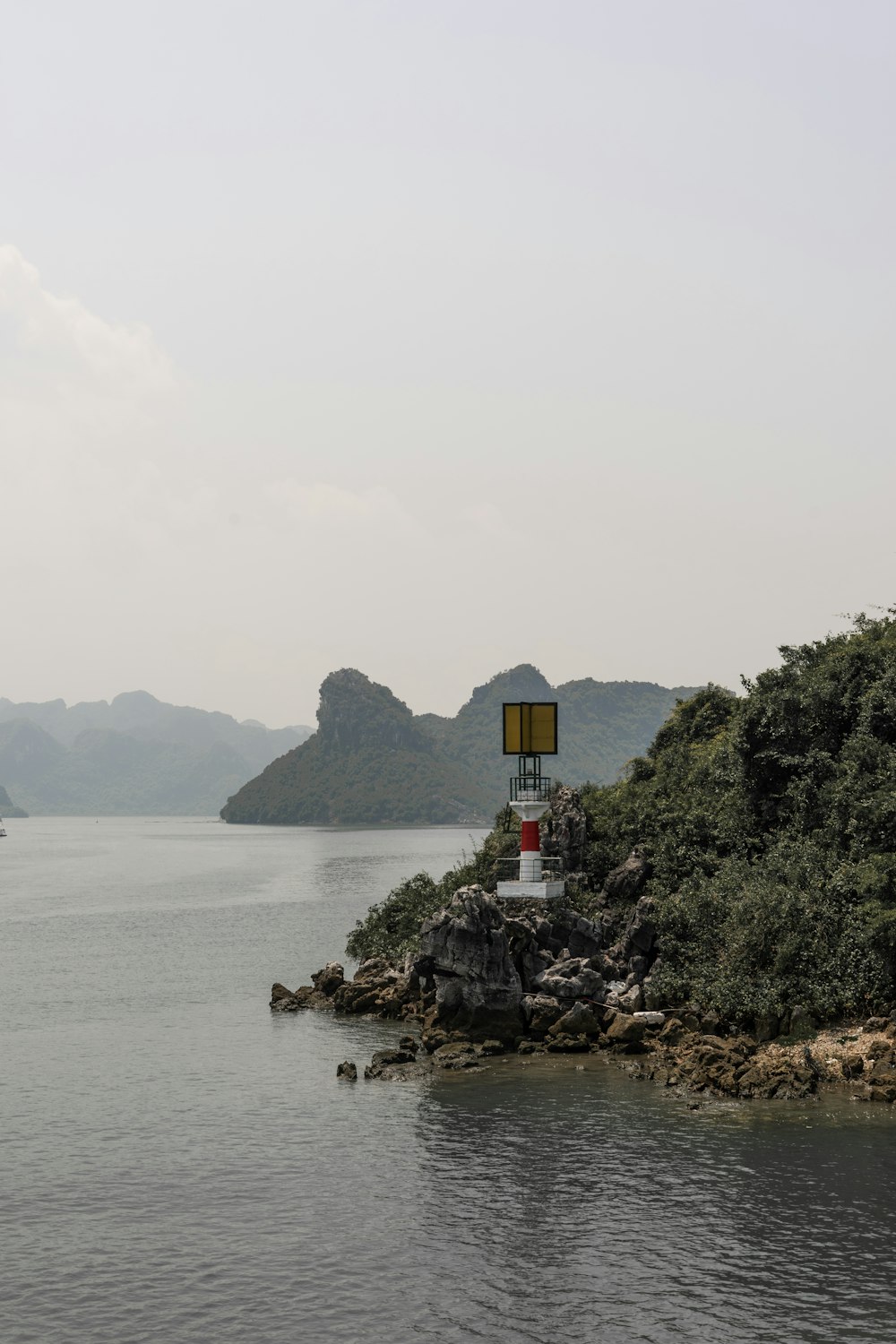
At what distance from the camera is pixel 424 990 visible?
4981 centimetres

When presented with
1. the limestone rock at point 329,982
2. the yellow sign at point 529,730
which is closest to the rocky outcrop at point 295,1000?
the limestone rock at point 329,982

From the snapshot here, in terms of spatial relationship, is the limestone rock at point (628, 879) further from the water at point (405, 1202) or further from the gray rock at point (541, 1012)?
the water at point (405, 1202)

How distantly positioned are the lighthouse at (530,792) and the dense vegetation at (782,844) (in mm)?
4859

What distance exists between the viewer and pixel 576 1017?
4288 cm

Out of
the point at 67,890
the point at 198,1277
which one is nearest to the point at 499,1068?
the point at 198,1277

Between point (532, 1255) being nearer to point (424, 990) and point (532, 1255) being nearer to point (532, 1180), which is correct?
point (532, 1180)

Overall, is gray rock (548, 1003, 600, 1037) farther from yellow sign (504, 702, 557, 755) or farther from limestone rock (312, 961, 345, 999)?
limestone rock (312, 961, 345, 999)

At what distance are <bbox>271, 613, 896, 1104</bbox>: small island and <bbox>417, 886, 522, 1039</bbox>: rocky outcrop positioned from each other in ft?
0.24

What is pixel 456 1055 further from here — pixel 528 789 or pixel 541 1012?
pixel 528 789

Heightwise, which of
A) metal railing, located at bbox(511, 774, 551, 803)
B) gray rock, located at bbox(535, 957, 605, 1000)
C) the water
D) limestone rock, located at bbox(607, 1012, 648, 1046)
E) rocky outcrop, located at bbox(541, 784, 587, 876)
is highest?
metal railing, located at bbox(511, 774, 551, 803)

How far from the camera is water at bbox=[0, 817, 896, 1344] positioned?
72.9 ft

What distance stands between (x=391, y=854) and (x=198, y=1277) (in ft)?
483

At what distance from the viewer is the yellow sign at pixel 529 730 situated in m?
49.6

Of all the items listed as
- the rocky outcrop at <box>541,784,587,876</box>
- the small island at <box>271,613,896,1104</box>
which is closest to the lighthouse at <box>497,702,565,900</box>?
the small island at <box>271,613,896,1104</box>
